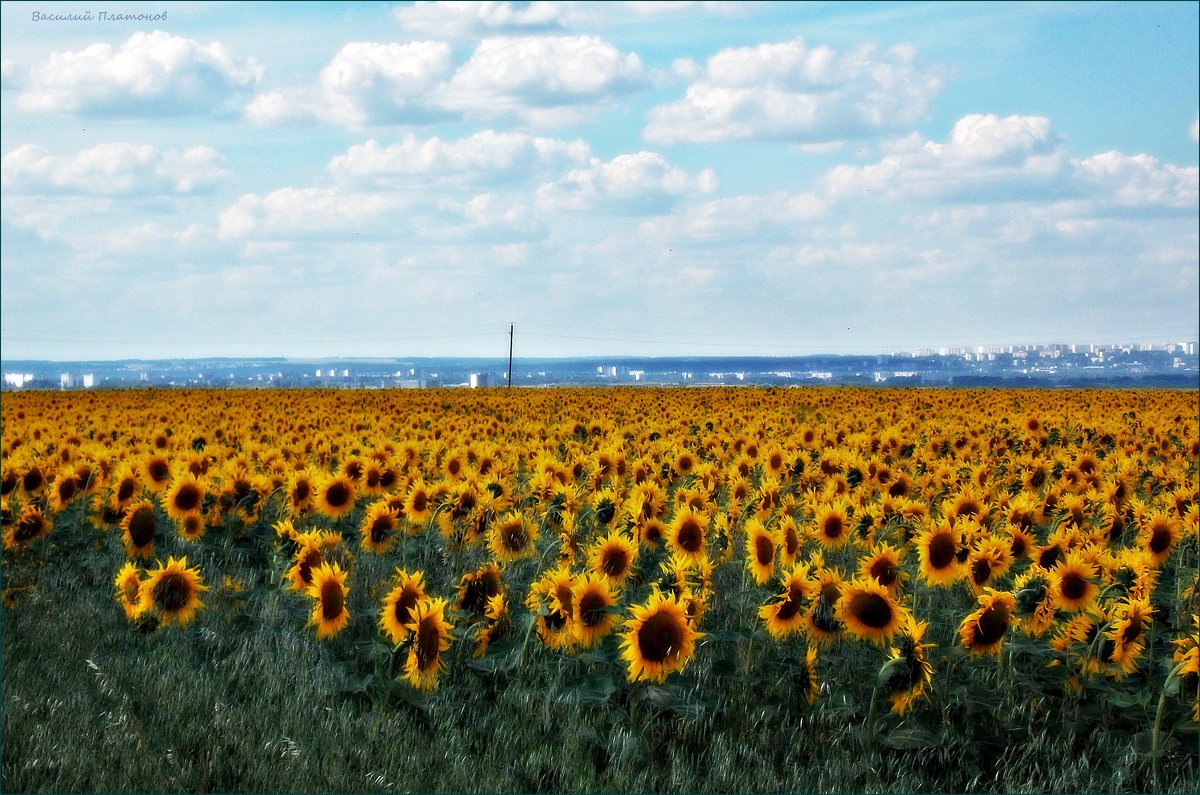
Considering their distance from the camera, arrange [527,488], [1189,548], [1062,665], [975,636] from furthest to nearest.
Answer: [527,488], [1189,548], [1062,665], [975,636]

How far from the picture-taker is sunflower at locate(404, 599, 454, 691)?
22.0 ft

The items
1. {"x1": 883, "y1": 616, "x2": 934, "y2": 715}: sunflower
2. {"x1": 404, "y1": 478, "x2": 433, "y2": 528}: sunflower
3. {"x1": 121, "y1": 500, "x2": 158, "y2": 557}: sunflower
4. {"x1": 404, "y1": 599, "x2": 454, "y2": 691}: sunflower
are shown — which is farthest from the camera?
{"x1": 404, "y1": 478, "x2": 433, "y2": 528}: sunflower

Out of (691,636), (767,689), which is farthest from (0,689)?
(767,689)

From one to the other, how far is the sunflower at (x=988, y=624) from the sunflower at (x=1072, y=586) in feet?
3.00

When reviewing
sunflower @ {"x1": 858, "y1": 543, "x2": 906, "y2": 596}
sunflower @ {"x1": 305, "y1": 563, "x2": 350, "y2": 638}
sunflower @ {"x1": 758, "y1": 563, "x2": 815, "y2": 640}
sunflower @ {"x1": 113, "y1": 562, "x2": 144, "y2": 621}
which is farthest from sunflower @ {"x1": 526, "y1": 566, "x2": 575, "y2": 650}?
sunflower @ {"x1": 113, "y1": 562, "x2": 144, "y2": 621}

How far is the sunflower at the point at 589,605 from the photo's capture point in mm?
6867

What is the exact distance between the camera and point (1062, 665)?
7117 mm

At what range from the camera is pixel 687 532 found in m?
8.34

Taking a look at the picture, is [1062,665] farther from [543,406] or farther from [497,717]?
[543,406]

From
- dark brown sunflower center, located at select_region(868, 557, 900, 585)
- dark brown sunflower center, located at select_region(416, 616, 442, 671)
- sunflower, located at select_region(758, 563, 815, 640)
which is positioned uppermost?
dark brown sunflower center, located at select_region(868, 557, 900, 585)

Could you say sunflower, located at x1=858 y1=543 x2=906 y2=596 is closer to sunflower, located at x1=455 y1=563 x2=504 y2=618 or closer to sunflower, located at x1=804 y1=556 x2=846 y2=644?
sunflower, located at x1=804 y1=556 x2=846 y2=644

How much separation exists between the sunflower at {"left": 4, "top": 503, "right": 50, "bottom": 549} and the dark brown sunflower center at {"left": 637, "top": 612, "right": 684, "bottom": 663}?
6.26m

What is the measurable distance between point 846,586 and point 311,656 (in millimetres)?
3383

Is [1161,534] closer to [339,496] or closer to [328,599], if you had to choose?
[328,599]
